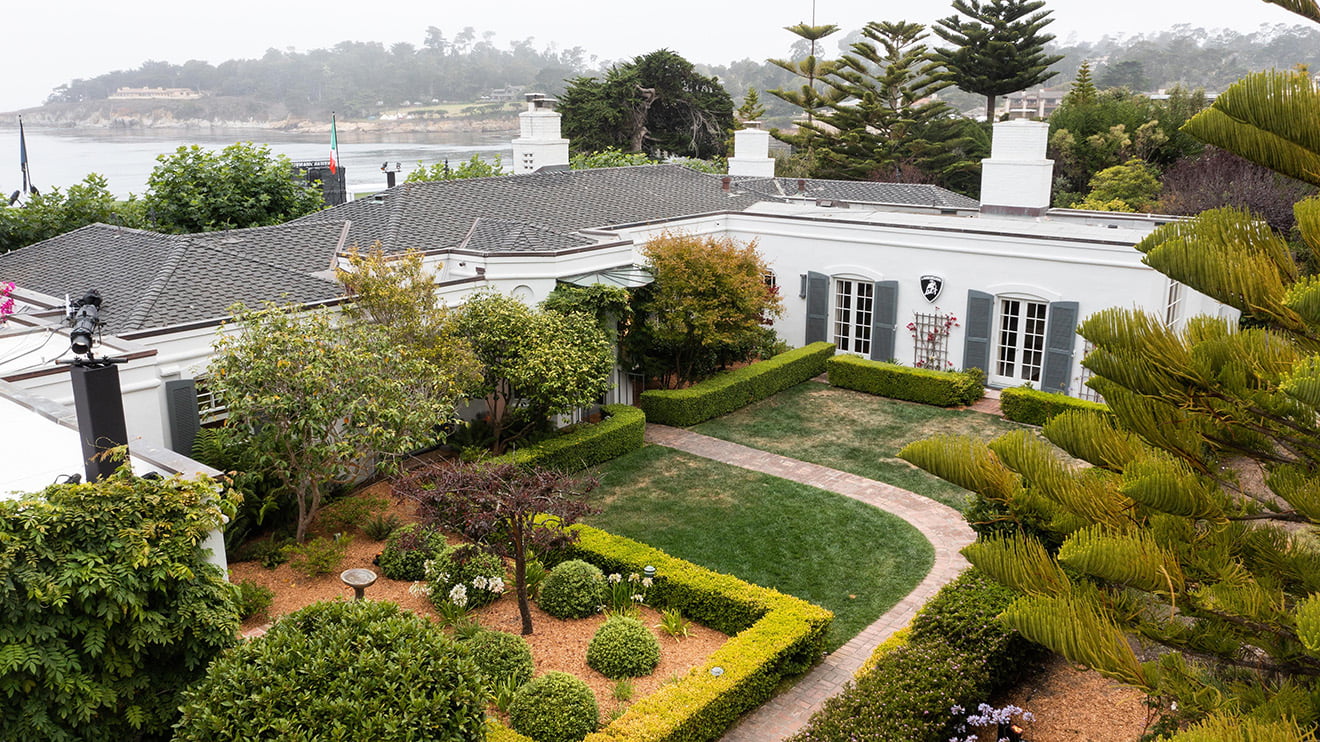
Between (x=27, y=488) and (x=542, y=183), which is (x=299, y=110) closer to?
(x=542, y=183)

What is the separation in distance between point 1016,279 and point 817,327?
15.4 ft

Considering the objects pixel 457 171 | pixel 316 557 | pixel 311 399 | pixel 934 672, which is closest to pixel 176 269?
pixel 311 399

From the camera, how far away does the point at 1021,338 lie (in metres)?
19.6

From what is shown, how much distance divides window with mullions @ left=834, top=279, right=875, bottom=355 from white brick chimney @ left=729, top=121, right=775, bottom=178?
852 centimetres

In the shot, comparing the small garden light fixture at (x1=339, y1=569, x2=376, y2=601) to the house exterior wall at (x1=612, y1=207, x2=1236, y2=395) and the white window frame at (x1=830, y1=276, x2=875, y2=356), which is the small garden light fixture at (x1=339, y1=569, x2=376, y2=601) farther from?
the white window frame at (x1=830, y1=276, x2=875, y2=356)

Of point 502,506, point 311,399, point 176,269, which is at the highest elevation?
point 176,269

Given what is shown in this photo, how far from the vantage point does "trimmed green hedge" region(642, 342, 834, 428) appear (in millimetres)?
18152

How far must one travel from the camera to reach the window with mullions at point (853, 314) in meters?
21.8

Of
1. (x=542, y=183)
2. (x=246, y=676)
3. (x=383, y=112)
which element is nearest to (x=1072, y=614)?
(x=246, y=676)

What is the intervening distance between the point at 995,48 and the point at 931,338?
26.5 m

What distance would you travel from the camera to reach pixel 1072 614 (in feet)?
19.2

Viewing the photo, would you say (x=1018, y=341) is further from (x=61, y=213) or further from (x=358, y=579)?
→ (x=61, y=213)

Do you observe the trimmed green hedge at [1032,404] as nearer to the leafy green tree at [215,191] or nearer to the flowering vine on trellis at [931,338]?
the flowering vine on trellis at [931,338]

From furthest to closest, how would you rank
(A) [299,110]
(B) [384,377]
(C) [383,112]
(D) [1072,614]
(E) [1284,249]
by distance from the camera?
1. (C) [383,112]
2. (A) [299,110]
3. (B) [384,377]
4. (E) [1284,249]
5. (D) [1072,614]
